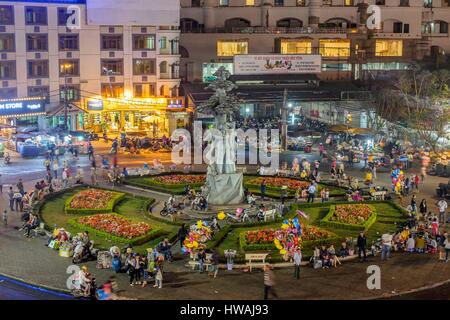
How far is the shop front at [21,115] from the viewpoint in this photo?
235ft

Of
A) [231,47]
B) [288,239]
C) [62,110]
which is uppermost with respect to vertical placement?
[231,47]

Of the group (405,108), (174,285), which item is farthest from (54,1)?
(174,285)

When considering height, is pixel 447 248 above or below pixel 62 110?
below

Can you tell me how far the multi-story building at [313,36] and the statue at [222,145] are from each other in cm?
3950

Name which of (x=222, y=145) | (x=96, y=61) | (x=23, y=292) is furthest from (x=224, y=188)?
(x=96, y=61)

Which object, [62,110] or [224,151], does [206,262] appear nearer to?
[224,151]

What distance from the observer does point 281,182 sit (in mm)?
52688

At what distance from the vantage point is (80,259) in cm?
3603

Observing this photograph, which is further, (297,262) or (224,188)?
(224,188)

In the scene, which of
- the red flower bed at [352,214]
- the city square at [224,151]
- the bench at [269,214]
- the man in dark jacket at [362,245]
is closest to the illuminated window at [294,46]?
the city square at [224,151]

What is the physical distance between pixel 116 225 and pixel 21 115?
119ft

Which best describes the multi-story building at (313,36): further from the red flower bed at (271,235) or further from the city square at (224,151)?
the red flower bed at (271,235)
